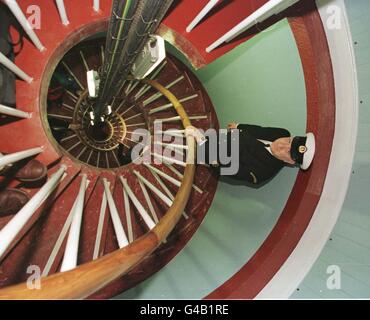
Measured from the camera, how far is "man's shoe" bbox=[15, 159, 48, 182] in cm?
230

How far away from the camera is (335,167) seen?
7.51 feet

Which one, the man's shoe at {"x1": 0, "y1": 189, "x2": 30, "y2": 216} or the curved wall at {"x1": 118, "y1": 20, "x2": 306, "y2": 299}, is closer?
the man's shoe at {"x1": 0, "y1": 189, "x2": 30, "y2": 216}

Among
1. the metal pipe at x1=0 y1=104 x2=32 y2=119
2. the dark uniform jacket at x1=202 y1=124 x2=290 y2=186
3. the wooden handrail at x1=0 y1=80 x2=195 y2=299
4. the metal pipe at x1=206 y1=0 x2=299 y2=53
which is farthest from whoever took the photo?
the dark uniform jacket at x1=202 y1=124 x2=290 y2=186

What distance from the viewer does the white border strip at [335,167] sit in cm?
210

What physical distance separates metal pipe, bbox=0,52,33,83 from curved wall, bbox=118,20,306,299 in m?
1.72

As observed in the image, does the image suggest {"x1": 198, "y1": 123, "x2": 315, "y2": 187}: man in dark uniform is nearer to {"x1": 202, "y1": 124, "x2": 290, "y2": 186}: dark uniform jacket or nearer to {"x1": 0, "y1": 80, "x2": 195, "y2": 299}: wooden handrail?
{"x1": 202, "y1": 124, "x2": 290, "y2": 186}: dark uniform jacket

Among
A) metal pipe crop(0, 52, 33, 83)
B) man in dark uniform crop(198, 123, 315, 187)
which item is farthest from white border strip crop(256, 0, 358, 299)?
metal pipe crop(0, 52, 33, 83)

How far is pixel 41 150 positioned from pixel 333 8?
2372 millimetres

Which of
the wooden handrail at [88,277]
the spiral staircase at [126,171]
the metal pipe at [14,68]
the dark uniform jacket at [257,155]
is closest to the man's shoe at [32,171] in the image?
the spiral staircase at [126,171]

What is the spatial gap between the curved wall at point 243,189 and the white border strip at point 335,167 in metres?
0.30

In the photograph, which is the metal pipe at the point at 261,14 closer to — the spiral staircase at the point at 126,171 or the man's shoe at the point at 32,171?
the spiral staircase at the point at 126,171

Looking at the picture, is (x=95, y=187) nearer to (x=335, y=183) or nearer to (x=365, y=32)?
(x=335, y=183)

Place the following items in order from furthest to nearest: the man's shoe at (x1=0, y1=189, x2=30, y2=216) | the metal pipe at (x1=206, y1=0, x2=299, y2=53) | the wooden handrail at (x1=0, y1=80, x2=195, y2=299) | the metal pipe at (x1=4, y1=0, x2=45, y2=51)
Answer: the man's shoe at (x1=0, y1=189, x2=30, y2=216) < the metal pipe at (x1=206, y1=0, x2=299, y2=53) < the metal pipe at (x1=4, y1=0, x2=45, y2=51) < the wooden handrail at (x1=0, y1=80, x2=195, y2=299)

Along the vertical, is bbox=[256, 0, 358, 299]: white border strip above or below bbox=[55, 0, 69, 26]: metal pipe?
below
